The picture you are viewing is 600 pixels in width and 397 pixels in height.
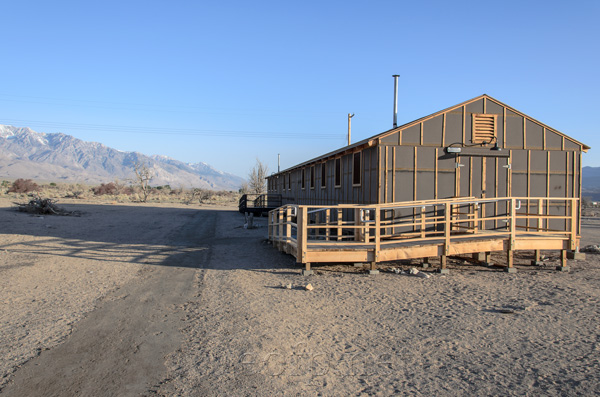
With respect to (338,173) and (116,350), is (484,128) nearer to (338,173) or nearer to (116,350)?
(338,173)

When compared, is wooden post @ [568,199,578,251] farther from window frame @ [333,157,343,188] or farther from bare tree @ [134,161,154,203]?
bare tree @ [134,161,154,203]

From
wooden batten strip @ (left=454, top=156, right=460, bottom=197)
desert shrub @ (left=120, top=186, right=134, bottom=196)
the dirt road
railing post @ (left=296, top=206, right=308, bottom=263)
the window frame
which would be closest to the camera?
the dirt road

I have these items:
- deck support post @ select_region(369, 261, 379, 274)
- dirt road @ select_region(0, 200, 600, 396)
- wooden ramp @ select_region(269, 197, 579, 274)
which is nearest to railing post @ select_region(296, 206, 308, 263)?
wooden ramp @ select_region(269, 197, 579, 274)

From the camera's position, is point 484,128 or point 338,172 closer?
point 484,128

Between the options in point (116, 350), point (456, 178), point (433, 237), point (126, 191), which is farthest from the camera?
point (126, 191)

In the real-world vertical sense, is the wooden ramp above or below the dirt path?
above

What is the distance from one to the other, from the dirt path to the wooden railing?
3.25 m

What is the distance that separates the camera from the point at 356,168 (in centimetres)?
1284

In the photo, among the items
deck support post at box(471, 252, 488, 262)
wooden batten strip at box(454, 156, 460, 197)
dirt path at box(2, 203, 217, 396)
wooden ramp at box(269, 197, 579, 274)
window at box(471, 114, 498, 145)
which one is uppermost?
window at box(471, 114, 498, 145)

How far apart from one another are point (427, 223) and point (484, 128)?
143 inches

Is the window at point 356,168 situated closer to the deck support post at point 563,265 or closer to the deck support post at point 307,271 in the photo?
the deck support post at point 307,271

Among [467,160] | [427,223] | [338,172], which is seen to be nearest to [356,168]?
[338,172]

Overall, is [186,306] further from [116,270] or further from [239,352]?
[116,270]

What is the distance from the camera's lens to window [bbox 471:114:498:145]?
1162cm
